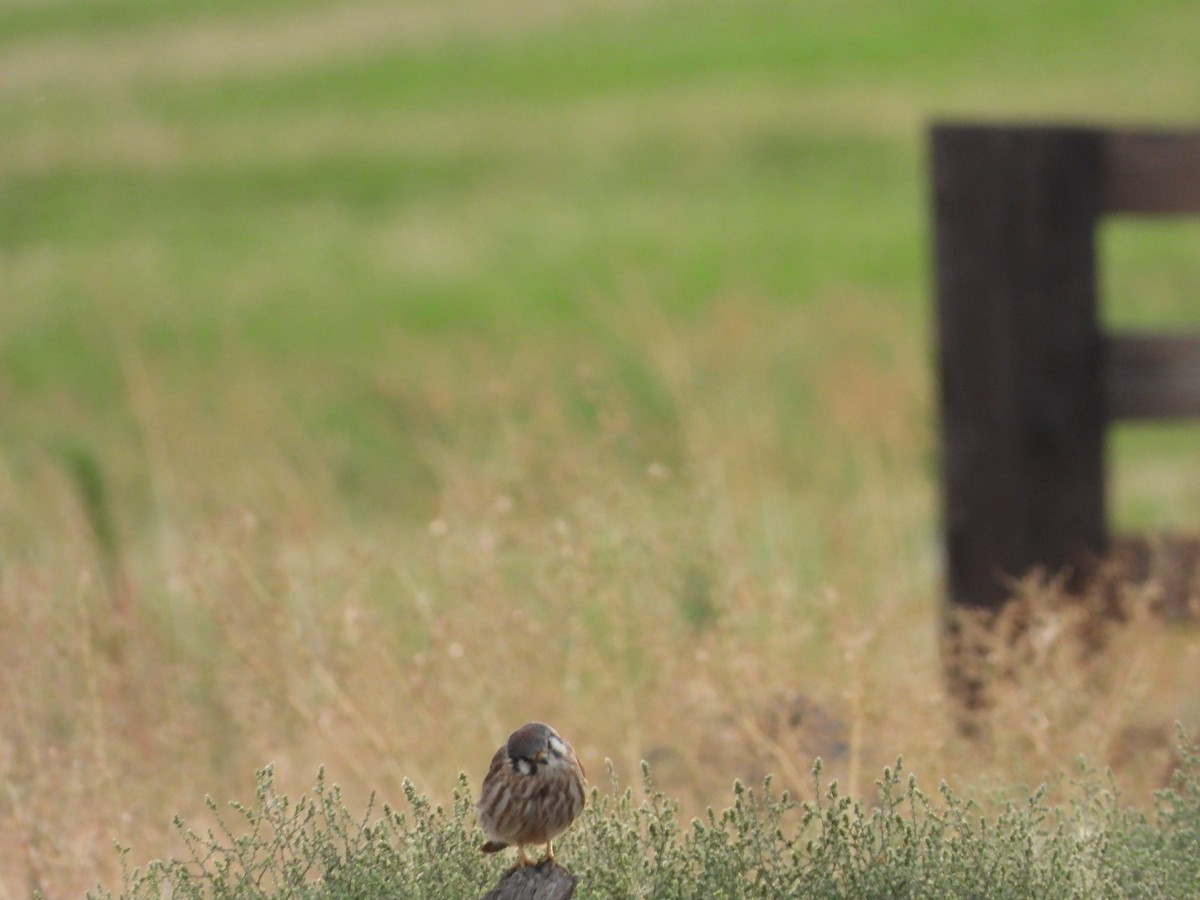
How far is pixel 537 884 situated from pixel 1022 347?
221cm

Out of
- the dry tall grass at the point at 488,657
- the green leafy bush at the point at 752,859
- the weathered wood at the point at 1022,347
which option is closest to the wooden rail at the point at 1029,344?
the weathered wood at the point at 1022,347

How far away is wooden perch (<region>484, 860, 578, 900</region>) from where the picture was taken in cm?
235

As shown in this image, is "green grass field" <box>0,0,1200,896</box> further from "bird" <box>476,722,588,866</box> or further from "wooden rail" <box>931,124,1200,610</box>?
"bird" <box>476,722,588,866</box>

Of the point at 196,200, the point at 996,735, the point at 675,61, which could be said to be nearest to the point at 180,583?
the point at 996,735

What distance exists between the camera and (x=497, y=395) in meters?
4.53

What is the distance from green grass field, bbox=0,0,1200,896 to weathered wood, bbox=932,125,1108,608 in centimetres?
34

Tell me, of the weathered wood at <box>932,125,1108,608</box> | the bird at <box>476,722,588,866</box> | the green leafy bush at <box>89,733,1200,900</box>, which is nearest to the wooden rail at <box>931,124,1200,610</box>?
the weathered wood at <box>932,125,1108,608</box>

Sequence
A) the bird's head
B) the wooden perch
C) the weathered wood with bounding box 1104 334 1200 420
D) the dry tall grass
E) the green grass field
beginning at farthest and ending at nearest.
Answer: the weathered wood with bounding box 1104 334 1200 420
the green grass field
the dry tall grass
the bird's head
the wooden perch

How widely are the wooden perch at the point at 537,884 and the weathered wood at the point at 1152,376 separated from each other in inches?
85.4

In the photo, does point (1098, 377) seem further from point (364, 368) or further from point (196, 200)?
point (196, 200)

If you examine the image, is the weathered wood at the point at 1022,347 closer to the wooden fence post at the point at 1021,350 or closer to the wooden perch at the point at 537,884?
the wooden fence post at the point at 1021,350

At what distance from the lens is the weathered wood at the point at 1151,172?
3930 mm

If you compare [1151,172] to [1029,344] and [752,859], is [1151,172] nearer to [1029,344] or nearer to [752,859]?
[1029,344]

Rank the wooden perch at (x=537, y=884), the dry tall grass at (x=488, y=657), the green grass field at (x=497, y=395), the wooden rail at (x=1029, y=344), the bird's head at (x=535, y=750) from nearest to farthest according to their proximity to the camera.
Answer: the wooden perch at (x=537, y=884) < the bird's head at (x=535, y=750) < the dry tall grass at (x=488, y=657) < the green grass field at (x=497, y=395) < the wooden rail at (x=1029, y=344)
